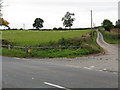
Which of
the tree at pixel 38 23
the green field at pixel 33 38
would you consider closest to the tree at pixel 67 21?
the tree at pixel 38 23

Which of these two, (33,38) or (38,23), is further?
(38,23)

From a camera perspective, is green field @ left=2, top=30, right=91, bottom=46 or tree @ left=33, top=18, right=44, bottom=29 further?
tree @ left=33, top=18, right=44, bottom=29

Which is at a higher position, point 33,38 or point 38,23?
point 38,23

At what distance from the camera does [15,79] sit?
12336 millimetres

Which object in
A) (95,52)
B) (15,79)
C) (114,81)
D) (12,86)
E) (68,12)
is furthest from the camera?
(68,12)

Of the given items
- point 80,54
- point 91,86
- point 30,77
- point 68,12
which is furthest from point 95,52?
point 68,12

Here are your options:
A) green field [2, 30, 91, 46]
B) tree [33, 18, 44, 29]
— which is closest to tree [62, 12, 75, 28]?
tree [33, 18, 44, 29]

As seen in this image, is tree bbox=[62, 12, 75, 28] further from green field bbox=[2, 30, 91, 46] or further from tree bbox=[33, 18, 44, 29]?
green field bbox=[2, 30, 91, 46]

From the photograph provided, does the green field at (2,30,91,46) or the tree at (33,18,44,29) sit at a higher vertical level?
the tree at (33,18,44,29)

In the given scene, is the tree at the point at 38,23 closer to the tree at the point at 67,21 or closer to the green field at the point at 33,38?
the tree at the point at 67,21

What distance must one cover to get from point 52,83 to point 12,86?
5.58 ft

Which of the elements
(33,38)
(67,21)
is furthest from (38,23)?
(33,38)

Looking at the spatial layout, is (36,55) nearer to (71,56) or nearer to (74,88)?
(71,56)

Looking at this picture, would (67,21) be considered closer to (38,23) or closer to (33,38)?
(38,23)
